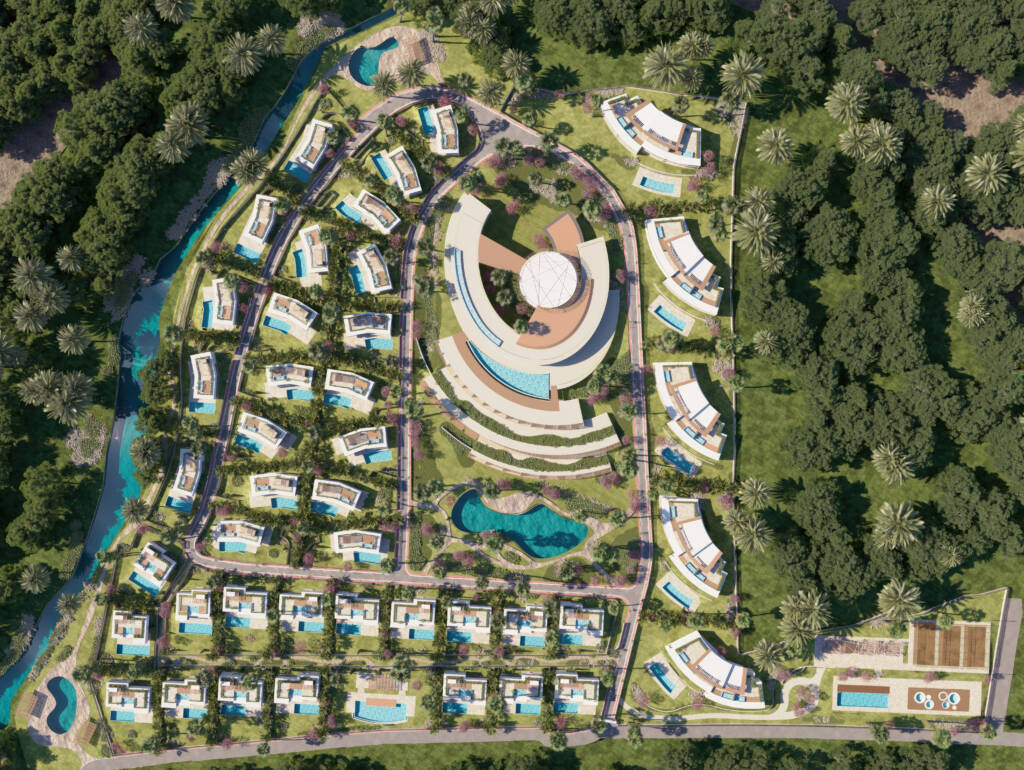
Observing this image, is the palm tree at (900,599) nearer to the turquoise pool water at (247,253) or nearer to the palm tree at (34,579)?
the turquoise pool water at (247,253)

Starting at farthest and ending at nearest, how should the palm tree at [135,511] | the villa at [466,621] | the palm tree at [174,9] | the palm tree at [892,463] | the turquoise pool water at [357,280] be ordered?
1. the turquoise pool water at [357,280]
2. the villa at [466,621]
3. the palm tree at [174,9]
4. the palm tree at [135,511]
5. the palm tree at [892,463]

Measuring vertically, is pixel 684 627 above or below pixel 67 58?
below

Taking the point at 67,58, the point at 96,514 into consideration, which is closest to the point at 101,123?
the point at 67,58

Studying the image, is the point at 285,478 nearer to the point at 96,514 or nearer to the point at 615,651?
the point at 96,514

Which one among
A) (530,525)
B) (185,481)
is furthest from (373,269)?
(530,525)

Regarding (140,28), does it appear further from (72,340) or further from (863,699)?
(863,699)

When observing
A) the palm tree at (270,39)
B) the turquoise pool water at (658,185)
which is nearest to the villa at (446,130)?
the palm tree at (270,39)
